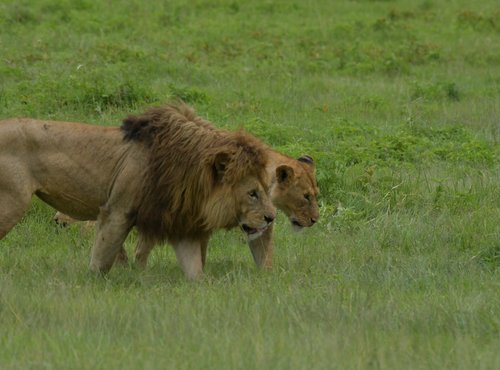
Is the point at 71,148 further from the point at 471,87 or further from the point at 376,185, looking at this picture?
the point at 471,87

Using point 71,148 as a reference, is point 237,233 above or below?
below

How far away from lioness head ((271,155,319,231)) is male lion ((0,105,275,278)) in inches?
34.0

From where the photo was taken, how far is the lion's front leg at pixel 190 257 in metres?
7.91

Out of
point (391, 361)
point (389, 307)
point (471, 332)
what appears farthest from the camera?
point (389, 307)

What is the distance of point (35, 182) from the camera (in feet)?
26.5

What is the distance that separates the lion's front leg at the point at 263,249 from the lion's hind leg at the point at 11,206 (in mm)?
1566

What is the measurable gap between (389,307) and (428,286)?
0.88 metres

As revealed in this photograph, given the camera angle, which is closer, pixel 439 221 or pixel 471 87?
pixel 439 221

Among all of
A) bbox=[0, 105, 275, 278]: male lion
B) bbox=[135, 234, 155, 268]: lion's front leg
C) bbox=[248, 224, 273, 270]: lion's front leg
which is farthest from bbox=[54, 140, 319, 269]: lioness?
bbox=[0, 105, 275, 278]: male lion

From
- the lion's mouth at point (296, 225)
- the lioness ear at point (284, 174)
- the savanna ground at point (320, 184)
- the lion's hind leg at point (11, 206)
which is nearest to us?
the savanna ground at point (320, 184)

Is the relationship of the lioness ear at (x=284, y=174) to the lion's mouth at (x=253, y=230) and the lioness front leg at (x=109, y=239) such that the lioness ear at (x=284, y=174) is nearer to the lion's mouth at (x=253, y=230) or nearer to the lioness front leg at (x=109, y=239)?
the lion's mouth at (x=253, y=230)

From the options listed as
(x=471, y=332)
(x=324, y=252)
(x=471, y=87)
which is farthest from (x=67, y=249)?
(x=471, y=87)

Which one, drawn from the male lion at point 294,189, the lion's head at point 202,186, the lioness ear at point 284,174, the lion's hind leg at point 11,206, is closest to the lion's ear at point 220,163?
the lion's head at point 202,186

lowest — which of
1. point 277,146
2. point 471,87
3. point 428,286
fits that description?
point 471,87
